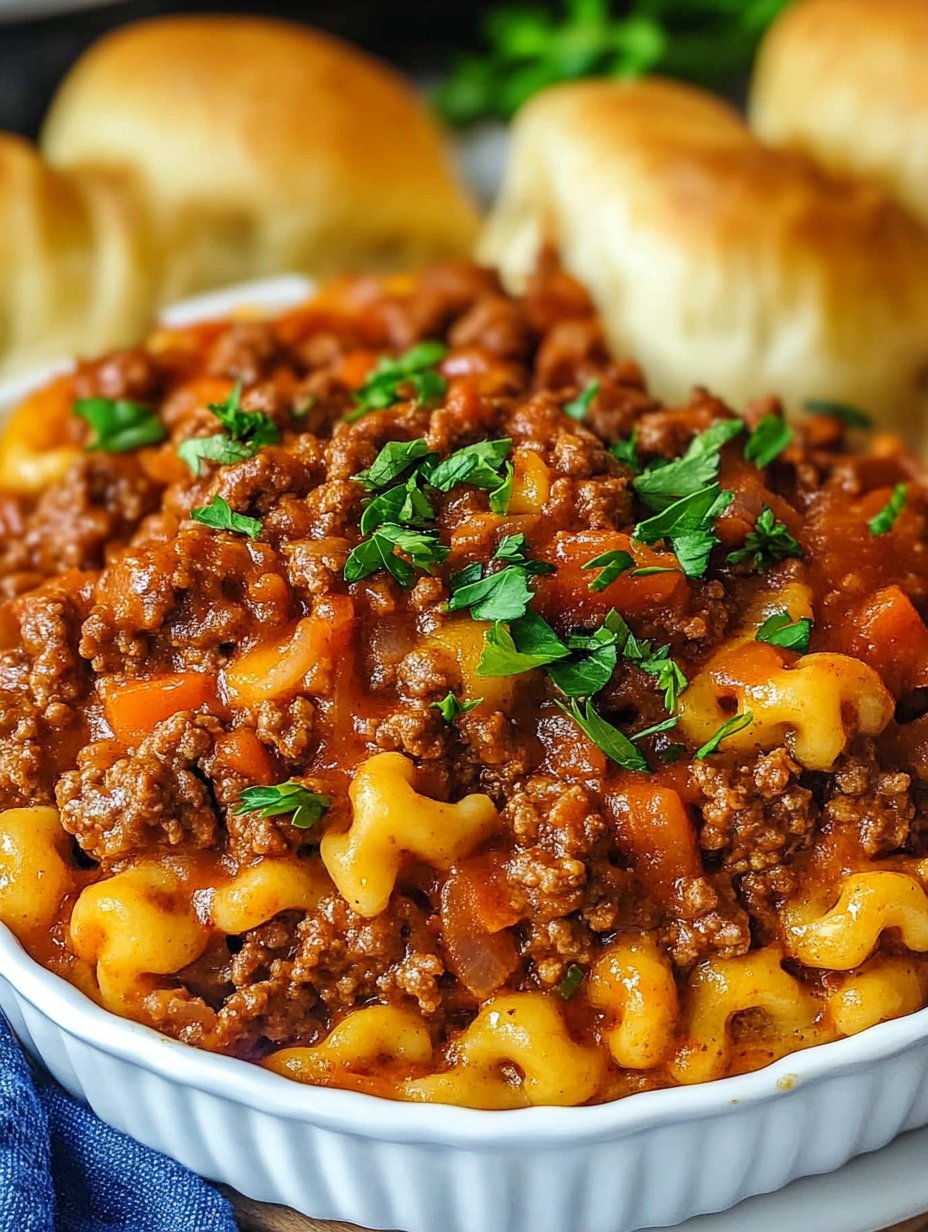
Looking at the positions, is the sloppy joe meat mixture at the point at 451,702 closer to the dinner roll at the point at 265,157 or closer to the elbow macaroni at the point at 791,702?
the elbow macaroni at the point at 791,702

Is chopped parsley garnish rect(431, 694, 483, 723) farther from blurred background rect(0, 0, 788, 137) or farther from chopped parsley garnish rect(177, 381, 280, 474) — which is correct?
blurred background rect(0, 0, 788, 137)

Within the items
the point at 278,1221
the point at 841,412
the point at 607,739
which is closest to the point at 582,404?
the point at 607,739

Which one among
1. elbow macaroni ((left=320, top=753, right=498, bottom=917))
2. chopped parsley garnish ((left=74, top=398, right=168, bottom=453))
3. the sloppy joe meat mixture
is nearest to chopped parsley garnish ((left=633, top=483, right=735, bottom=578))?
the sloppy joe meat mixture

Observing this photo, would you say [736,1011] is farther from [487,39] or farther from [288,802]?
[487,39]

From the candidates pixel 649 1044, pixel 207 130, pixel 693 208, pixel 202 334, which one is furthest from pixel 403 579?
pixel 207 130

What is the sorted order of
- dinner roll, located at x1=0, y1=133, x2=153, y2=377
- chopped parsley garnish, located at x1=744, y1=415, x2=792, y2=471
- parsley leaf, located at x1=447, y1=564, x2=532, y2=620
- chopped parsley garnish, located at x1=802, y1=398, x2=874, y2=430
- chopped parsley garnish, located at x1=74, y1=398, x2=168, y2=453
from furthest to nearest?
dinner roll, located at x1=0, y1=133, x2=153, y2=377 < chopped parsley garnish, located at x1=802, y1=398, x2=874, y2=430 < chopped parsley garnish, located at x1=74, y1=398, x2=168, y2=453 < chopped parsley garnish, located at x1=744, y1=415, x2=792, y2=471 < parsley leaf, located at x1=447, y1=564, x2=532, y2=620

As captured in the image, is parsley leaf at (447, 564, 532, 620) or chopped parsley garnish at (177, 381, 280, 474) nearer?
parsley leaf at (447, 564, 532, 620)

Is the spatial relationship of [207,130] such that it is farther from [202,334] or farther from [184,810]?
[184,810]
